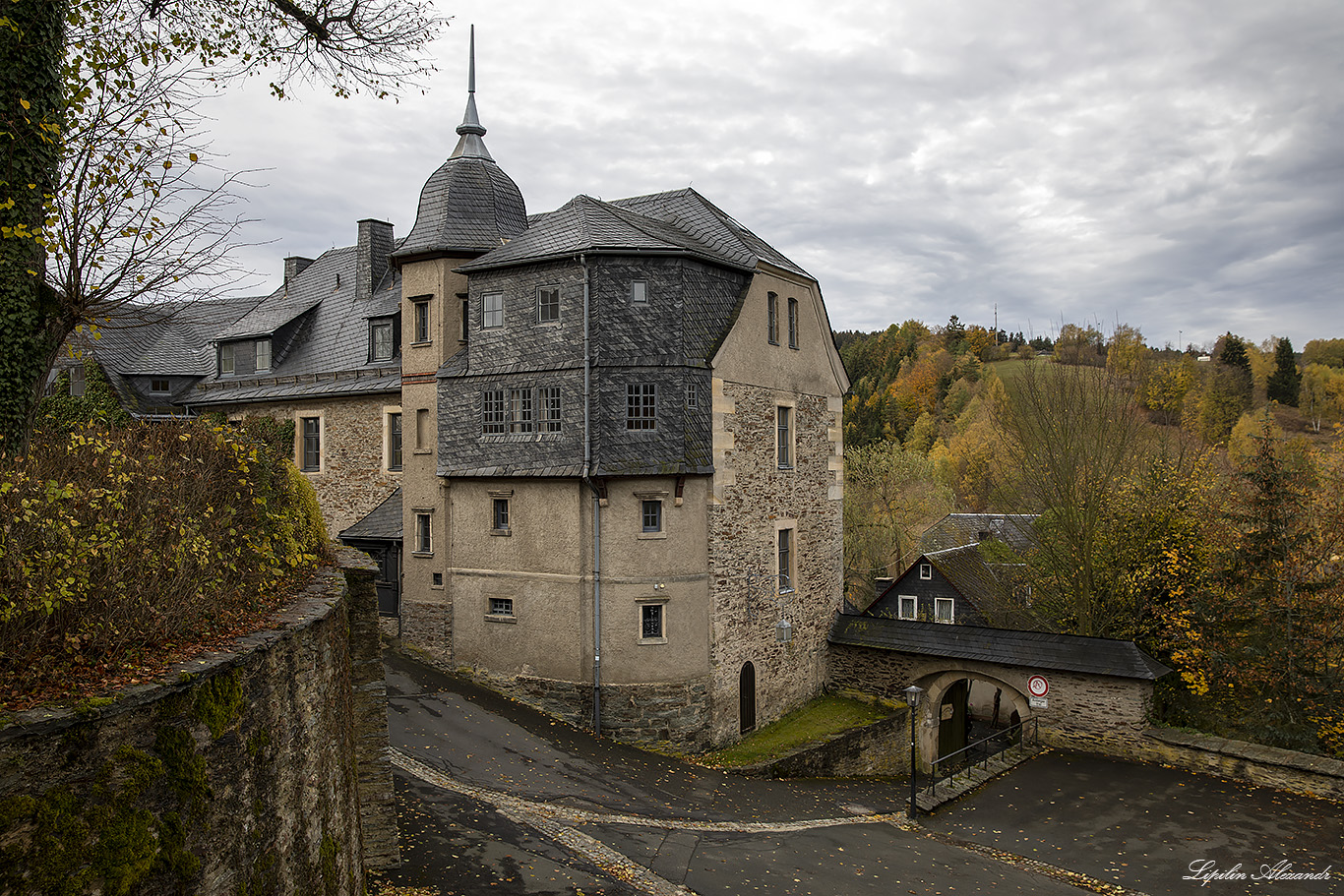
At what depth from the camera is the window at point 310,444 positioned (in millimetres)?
26953

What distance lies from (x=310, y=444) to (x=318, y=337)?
4008 mm

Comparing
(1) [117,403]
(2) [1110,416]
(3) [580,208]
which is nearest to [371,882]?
(3) [580,208]

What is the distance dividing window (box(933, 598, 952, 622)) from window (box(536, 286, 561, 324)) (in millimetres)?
20894

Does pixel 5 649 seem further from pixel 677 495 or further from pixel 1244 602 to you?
pixel 1244 602

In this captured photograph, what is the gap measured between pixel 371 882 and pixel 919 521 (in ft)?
126

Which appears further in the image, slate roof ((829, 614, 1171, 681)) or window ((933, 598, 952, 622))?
window ((933, 598, 952, 622))

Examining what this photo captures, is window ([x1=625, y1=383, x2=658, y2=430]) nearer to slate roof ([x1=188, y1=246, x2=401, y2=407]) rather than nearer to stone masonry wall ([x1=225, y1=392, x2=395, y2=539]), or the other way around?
slate roof ([x1=188, y1=246, x2=401, y2=407])

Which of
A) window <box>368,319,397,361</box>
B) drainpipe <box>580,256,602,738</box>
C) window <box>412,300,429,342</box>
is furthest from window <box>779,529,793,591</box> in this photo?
window <box>368,319,397,361</box>

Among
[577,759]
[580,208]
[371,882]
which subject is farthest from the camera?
[580,208]

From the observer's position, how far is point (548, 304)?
19.9 metres

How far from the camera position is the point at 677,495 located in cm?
1927

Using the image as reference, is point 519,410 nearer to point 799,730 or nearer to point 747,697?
point 747,697

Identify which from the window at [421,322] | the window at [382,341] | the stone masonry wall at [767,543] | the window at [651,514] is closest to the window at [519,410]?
the window at [651,514]

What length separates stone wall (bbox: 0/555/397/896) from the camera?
3971 millimetres
